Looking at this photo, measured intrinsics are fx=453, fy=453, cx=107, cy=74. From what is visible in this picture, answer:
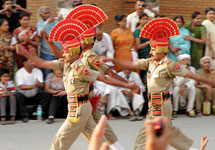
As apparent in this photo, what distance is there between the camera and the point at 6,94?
27.3 ft

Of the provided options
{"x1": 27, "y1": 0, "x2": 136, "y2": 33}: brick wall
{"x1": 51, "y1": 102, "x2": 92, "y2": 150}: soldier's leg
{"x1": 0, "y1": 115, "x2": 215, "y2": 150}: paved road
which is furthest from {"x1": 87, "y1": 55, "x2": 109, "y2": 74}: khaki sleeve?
{"x1": 27, "y1": 0, "x2": 136, "y2": 33}: brick wall

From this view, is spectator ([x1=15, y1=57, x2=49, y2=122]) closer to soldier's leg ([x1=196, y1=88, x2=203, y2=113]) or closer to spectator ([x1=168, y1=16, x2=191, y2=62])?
spectator ([x1=168, y1=16, x2=191, y2=62])

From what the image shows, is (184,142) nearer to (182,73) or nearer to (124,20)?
(182,73)

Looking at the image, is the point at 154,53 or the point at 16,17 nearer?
the point at 154,53

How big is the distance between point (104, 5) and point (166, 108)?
251 inches

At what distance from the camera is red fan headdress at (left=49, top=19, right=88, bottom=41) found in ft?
17.4

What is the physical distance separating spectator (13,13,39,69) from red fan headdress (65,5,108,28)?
2.88 meters

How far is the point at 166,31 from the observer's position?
584 cm

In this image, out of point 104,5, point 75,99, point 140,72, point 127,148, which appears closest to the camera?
point 75,99

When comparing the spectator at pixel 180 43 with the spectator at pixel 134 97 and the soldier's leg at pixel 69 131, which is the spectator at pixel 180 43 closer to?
the spectator at pixel 134 97

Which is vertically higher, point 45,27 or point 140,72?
point 45,27

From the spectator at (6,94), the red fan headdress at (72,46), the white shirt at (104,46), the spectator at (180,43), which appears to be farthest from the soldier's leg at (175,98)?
the red fan headdress at (72,46)

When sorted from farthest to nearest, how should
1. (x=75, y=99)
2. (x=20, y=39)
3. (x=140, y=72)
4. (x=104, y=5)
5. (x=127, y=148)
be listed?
1. (x=104, y=5)
2. (x=140, y=72)
3. (x=20, y=39)
4. (x=127, y=148)
5. (x=75, y=99)

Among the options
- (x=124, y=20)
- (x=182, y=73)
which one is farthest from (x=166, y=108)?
(x=124, y=20)
